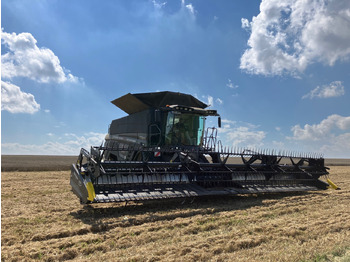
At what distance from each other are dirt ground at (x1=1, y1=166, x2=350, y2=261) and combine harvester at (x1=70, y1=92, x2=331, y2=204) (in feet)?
1.18

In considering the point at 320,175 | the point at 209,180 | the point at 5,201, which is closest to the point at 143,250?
the point at 209,180

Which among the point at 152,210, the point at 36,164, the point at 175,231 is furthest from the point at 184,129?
the point at 36,164

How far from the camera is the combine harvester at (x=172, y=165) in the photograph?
503 cm

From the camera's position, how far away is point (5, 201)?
571 cm

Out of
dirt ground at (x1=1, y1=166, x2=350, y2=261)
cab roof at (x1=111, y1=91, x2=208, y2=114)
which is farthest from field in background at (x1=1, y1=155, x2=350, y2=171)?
dirt ground at (x1=1, y1=166, x2=350, y2=261)

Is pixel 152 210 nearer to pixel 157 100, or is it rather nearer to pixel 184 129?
pixel 184 129

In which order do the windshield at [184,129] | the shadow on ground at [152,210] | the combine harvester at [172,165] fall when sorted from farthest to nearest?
the windshield at [184,129]
the combine harvester at [172,165]
the shadow on ground at [152,210]

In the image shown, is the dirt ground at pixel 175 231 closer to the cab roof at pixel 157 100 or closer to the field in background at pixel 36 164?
the cab roof at pixel 157 100

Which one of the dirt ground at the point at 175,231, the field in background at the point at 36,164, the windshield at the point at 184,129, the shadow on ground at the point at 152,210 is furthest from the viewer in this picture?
the field in background at the point at 36,164

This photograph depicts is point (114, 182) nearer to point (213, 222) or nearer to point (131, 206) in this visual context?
point (131, 206)

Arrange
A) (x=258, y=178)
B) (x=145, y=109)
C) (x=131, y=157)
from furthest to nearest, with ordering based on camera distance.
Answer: (x=145, y=109), (x=131, y=157), (x=258, y=178)

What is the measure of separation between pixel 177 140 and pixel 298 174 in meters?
3.89

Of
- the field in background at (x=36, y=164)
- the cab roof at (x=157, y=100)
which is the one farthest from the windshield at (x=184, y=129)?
→ the field in background at (x=36, y=164)

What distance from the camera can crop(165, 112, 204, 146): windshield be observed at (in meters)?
7.88
